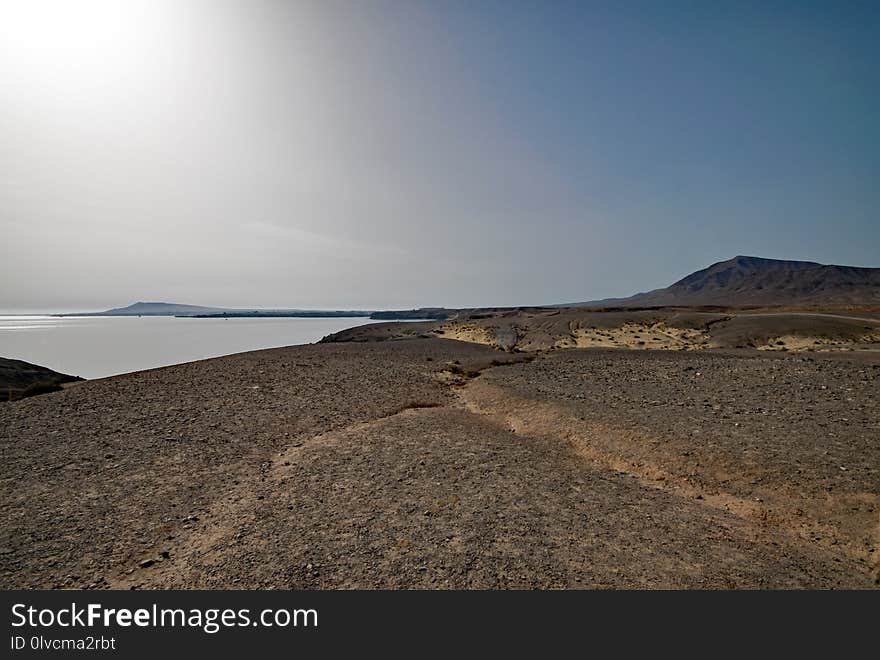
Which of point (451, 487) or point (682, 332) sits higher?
point (682, 332)

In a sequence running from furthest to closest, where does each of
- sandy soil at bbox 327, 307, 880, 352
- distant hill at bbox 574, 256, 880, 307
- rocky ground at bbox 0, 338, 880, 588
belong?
distant hill at bbox 574, 256, 880, 307
sandy soil at bbox 327, 307, 880, 352
rocky ground at bbox 0, 338, 880, 588

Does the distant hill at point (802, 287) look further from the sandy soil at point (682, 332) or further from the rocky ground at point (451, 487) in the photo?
the rocky ground at point (451, 487)

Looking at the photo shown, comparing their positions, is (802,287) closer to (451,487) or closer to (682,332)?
(682,332)

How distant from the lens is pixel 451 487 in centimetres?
707

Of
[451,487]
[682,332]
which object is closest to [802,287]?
[682,332]

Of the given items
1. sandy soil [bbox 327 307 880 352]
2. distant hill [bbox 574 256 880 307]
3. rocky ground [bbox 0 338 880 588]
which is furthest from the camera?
distant hill [bbox 574 256 880 307]

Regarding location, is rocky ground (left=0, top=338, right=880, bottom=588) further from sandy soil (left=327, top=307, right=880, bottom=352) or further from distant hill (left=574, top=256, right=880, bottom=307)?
distant hill (left=574, top=256, right=880, bottom=307)

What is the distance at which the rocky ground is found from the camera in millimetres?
4770

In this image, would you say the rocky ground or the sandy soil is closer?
the rocky ground

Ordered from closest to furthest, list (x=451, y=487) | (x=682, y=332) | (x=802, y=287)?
(x=451, y=487) → (x=682, y=332) → (x=802, y=287)

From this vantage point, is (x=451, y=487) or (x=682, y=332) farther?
(x=682, y=332)

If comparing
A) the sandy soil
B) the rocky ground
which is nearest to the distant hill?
the sandy soil

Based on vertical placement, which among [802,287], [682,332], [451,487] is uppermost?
[802,287]

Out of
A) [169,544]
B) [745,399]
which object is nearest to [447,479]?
[169,544]
